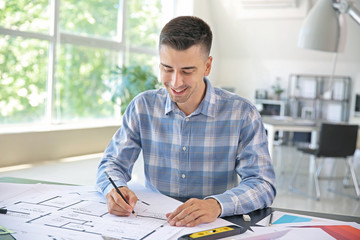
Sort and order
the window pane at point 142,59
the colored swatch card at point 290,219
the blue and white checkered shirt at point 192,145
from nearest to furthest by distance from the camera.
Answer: the colored swatch card at point 290,219
the blue and white checkered shirt at point 192,145
the window pane at point 142,59

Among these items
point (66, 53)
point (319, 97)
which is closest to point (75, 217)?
point (66, 53)

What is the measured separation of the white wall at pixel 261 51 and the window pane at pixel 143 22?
97cm

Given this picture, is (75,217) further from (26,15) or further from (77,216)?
(26,15)

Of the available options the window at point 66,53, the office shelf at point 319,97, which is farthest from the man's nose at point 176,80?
the office shelf at point 319,97

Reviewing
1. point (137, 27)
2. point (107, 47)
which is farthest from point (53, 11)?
point (137, 27)

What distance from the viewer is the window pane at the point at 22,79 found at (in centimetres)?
475

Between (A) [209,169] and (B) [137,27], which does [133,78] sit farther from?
(A) [209,169]

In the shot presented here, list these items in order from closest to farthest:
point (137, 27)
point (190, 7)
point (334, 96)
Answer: point (137, 27) → point (190, 7) → point (334, 96)

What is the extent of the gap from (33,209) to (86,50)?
5022mm

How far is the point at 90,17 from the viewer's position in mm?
5977

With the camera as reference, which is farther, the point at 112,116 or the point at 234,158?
the point at 112,116

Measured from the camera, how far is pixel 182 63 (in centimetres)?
141

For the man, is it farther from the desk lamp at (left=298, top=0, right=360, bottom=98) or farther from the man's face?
the desk lamp at (left=298, top=0, right=360, bottom=98)

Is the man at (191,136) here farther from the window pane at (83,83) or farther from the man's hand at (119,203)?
the window pane at (83,83)
